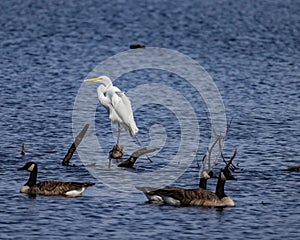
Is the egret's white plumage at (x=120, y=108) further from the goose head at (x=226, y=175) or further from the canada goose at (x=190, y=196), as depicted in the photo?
the canada goose at (x=190, y=196)

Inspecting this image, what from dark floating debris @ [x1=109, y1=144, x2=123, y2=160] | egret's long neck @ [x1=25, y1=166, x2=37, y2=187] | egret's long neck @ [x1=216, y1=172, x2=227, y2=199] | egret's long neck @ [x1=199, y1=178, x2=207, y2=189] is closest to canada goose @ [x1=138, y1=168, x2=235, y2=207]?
egret's long neck @ [x1=216, y1=172, x2=227, y2=199]

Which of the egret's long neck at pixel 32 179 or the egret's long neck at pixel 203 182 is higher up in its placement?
the egret's long neck at pixel 203 182

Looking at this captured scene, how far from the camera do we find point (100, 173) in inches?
975

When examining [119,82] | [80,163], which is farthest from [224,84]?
[80,163]

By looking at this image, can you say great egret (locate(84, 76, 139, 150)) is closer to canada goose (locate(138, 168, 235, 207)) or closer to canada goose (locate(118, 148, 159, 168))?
canada goose (locate(118, 148, 159, 168))

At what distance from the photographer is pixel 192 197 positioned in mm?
21719

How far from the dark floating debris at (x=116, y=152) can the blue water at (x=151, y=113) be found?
66cm

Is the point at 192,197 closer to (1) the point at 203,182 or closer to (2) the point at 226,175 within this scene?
(1) the point at 203,182

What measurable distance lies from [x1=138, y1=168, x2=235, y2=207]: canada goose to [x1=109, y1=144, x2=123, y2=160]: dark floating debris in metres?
4.65

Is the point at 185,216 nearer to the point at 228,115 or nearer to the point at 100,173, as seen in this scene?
the point at 100,173

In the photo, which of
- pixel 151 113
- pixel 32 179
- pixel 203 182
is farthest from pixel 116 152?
pixel 151 113

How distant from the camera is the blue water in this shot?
20734 millimetres

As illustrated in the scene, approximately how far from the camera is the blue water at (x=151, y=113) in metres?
20.7

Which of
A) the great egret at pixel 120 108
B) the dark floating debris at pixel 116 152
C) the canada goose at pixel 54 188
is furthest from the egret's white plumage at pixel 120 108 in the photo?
the canada goose at pixel 54 188
